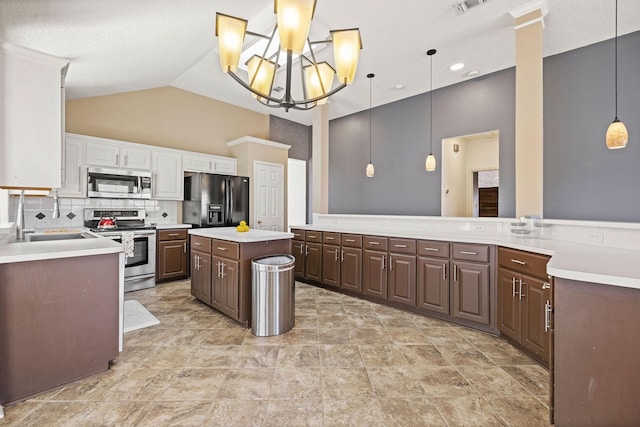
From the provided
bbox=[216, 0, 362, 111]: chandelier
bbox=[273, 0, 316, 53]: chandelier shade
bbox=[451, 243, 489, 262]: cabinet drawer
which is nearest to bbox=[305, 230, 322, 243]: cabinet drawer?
bbox=[451, 243, 489, 262]: cabinet drawer

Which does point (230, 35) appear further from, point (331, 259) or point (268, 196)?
point (268, 196)

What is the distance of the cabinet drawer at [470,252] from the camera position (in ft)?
8.82

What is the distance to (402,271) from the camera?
3262 mm

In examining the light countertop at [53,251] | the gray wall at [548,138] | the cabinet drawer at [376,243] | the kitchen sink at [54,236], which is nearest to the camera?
the light countertop at [53,251]

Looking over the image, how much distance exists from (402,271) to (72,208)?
15.2 feet

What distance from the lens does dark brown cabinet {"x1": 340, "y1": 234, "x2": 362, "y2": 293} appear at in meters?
3.68

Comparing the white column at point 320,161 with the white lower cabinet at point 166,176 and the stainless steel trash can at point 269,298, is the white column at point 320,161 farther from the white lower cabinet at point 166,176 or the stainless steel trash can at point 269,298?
the stainless steel trash can at point 269,298

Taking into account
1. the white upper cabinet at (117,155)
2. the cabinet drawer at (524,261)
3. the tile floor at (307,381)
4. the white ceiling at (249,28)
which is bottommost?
the tile floor at (307,381)

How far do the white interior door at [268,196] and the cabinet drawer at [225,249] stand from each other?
256 cm

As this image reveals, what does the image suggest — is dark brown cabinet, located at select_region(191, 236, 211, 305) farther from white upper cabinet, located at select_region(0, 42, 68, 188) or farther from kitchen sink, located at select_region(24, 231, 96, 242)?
white upper cabinet, located at select_region(0, 42, 68, 188)

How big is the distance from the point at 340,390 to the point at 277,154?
16.2ft

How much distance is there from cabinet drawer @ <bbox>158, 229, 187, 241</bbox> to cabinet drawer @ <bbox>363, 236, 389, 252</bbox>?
2929mm

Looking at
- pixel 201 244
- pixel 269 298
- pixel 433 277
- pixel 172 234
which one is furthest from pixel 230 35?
pixel 172 234

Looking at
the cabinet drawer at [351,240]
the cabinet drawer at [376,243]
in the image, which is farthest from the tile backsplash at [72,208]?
the cabinet drawer at [376,243]
